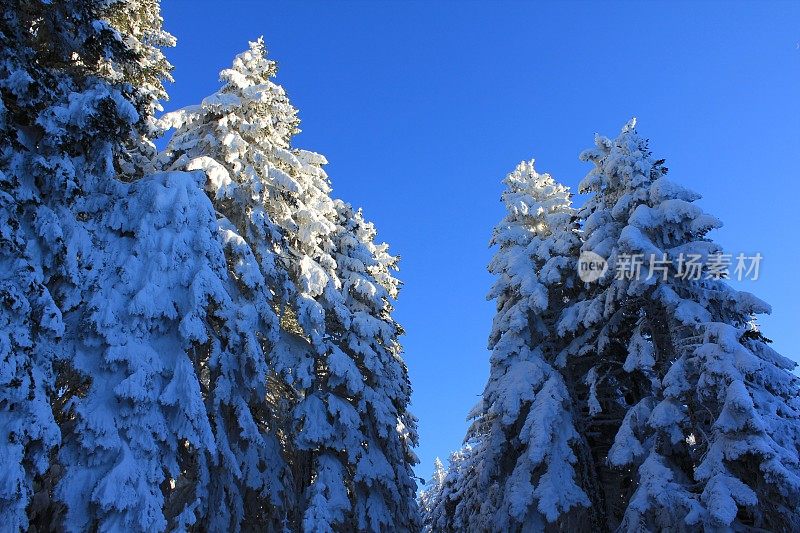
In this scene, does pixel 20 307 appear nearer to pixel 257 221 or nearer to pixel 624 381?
pixel 257 221

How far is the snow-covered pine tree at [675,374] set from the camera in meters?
10.7

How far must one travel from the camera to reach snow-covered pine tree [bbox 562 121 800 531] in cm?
1071

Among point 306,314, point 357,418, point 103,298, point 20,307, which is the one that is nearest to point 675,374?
point 357,418

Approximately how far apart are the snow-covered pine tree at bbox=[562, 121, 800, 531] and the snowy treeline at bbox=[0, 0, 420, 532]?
285 inches

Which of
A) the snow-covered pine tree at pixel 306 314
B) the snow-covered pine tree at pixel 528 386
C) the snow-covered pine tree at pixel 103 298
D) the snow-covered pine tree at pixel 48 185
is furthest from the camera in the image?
the snow-covered pine tree at pixel 306 314

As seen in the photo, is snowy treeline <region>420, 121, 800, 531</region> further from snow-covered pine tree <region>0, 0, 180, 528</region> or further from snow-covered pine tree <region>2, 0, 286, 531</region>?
snow-covered pine tree <region>0, 0, 180, 528</region>

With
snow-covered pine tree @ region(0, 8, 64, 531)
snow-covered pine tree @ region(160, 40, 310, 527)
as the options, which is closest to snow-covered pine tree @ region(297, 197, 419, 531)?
snow-covered pine tree @ region(160, 40, 310, 527)

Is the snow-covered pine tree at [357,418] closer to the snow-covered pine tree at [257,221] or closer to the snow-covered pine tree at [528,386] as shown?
the snow-covered pine tree at [257,221]

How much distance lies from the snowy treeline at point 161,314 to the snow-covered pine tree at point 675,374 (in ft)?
23.7

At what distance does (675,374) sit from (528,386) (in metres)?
4.41

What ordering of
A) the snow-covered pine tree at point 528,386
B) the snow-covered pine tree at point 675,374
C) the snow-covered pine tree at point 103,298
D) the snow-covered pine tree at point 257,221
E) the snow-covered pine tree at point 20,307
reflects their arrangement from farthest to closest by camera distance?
the snow-covered pine tree at point 528,386 < the snow-covered pine tree at point 257,221 < the snow-covered pine tree at point 675,374 < the snow-covered pine tree at point 103,298 < the snow-covered pine tree at point 20,307

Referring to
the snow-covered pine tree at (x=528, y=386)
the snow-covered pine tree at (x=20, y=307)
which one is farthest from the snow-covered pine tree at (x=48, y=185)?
the snow-covered pine tree at (x=528, y=386)

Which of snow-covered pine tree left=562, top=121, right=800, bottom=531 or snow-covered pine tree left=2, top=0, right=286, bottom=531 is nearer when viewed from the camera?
snow-covered pine tree left=2, top=0, right=286, bottom=531

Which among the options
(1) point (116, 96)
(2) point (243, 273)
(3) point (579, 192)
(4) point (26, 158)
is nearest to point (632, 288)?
(3) point (579, 192)
